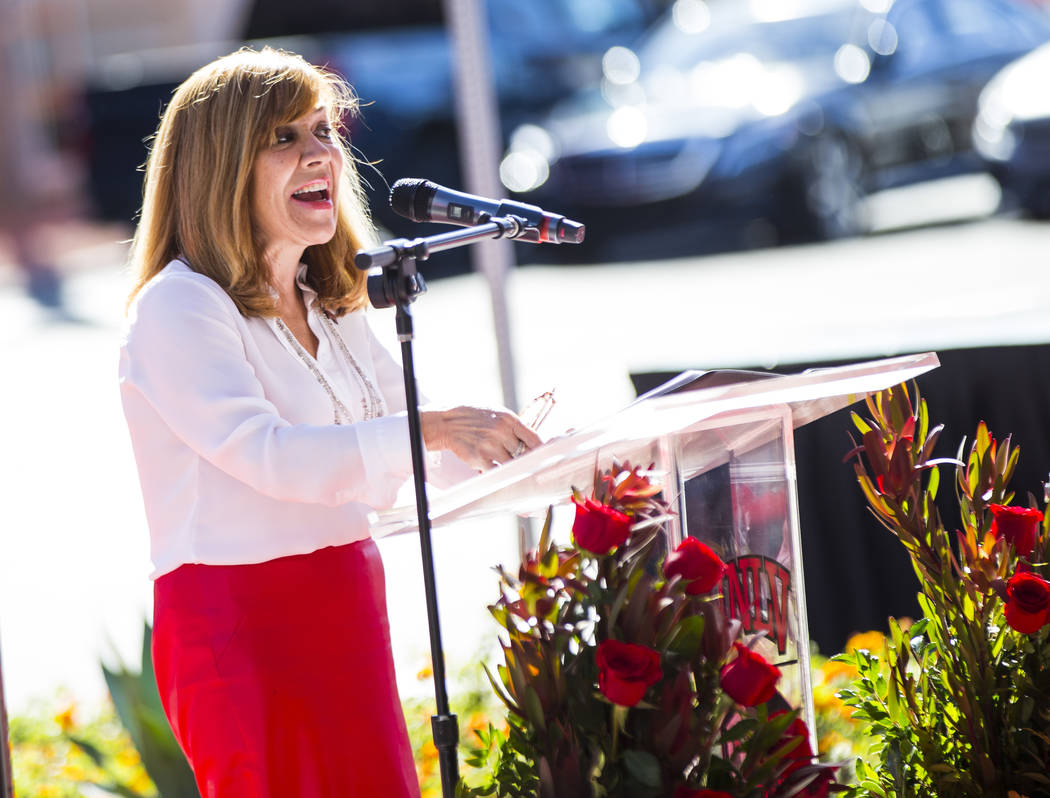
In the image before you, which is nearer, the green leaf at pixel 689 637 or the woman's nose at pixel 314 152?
the green leaf at pixel 689 637

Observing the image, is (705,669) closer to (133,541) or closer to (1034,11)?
(133,541)

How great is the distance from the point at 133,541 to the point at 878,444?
15.2ft

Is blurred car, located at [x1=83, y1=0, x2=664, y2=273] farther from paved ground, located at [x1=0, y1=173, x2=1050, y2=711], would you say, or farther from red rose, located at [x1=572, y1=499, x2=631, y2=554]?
red rose, located at [x1=572, y1=499, x2=631, y2=554]

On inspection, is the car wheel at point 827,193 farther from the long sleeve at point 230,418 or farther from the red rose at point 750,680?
the red rose at point 750,680

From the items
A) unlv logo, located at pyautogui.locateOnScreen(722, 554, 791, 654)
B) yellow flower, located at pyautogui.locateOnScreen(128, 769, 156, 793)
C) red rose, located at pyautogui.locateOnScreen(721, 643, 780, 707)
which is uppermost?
unlv logo, located at pyautogui.locateOnScreen(722, 554, 791, 654)

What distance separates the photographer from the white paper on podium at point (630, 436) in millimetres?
1626

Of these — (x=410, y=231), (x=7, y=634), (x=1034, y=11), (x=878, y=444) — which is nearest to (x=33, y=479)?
(x=7, y=634)

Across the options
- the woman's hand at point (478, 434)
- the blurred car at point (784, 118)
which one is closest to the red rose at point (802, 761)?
the woman's hand at point (478, 434)

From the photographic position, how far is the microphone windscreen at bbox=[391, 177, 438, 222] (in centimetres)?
191

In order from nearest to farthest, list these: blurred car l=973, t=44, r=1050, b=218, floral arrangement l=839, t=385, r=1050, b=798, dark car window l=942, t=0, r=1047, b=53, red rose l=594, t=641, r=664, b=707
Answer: red rose l=594, t=641, r=664, b=707, floral arrangement l=839, t=385, r=1050, b=798, blurred car l=973, t=44, r=1050, b=218, dark car window l=942, t=0, r=1047, b=53

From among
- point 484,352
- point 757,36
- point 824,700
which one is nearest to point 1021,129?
point 757,36

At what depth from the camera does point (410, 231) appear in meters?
9.62

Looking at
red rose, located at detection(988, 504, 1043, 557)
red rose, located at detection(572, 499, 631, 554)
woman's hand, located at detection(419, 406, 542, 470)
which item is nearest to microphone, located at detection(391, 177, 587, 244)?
woman's hand, located at detection(419, 406, 542, 470)

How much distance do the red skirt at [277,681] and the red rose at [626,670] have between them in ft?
2.01
